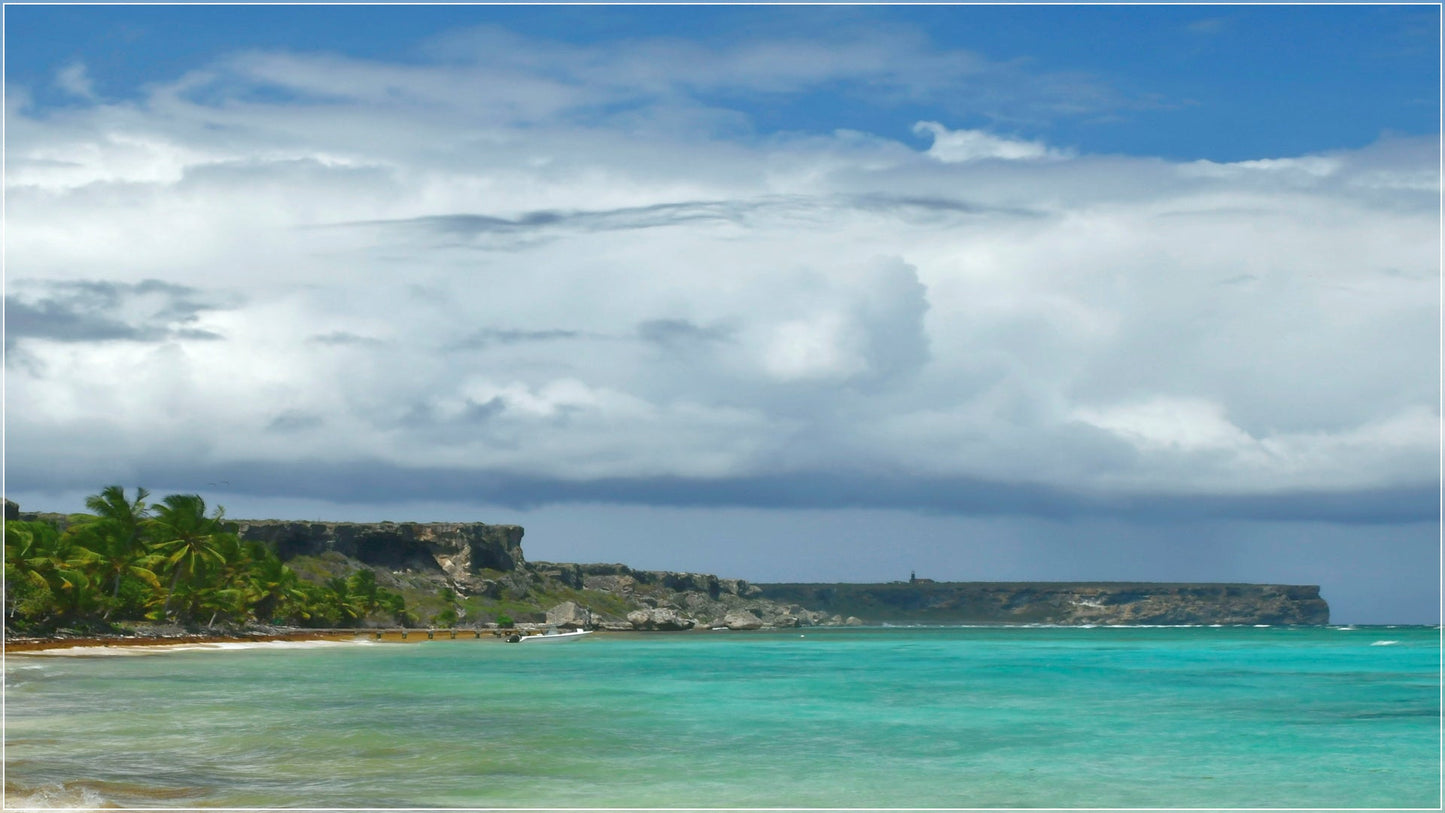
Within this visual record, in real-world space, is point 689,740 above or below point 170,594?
below

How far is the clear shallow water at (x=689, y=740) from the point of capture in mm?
27875

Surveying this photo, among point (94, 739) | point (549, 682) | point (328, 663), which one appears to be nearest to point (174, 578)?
point (328, 663)

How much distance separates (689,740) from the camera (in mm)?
39312

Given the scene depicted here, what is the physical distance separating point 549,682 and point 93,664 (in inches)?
950

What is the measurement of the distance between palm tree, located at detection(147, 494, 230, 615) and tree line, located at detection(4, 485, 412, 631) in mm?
82

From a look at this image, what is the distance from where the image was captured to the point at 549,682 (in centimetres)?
6656

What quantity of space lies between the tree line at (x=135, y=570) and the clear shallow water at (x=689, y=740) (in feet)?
42.2

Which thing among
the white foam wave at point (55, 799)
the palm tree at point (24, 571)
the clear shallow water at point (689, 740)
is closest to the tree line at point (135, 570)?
the palm tree at point (24, 571)

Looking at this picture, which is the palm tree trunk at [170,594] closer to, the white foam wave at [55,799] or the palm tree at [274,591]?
the palm tree at [274,591]

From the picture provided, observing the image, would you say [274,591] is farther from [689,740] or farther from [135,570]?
[689,740]

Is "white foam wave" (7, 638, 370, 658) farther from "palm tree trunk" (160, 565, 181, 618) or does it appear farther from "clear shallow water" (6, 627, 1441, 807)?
"palm tree trunk" (160, 565, 181, 618)

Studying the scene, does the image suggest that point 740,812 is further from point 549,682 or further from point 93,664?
point 93,664

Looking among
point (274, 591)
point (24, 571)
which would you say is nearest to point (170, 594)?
point (24, 571)

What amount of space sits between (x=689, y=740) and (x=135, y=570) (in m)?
75.1
